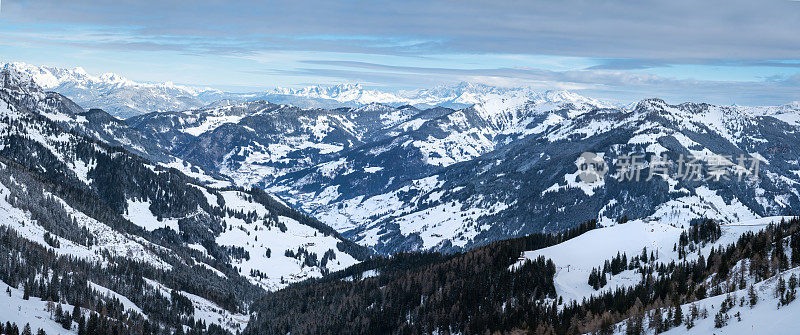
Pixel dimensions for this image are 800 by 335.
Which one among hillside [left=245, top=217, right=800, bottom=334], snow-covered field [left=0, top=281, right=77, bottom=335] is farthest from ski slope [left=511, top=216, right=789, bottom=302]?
snow-covered field [left=0, top=281, right=77, bottom=335]

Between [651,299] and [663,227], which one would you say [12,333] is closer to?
[651,299]

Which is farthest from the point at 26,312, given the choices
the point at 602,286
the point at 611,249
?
the point at 611,249

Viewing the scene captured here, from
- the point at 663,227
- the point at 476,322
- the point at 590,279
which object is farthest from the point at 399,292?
the point at 663,227

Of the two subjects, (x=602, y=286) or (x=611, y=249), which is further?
(x=611, y=249)

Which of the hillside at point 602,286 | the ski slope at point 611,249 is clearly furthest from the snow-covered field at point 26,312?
the ski slope at point 611,249

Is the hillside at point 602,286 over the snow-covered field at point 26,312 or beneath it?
over

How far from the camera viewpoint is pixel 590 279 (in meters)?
138

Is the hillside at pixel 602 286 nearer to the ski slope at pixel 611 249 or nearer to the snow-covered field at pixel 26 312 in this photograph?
the ski slope at pixel 611 249

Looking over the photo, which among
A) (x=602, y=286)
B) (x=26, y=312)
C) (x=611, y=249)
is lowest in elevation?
(x=26, y=312)

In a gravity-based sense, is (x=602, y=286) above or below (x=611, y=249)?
below

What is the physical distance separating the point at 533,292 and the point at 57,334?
120512mm

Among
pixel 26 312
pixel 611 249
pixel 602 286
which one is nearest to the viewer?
pixel 602 286

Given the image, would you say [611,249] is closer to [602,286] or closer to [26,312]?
[602,286]

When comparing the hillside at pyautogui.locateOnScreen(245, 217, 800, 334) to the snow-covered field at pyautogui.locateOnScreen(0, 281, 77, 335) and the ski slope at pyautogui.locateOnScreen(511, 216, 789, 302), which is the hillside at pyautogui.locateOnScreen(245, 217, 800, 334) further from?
the snow-covered field at pyautogui.locateOnScreen(0, 281, 77, 335)
